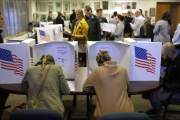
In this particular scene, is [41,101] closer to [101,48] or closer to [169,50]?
[101,48]

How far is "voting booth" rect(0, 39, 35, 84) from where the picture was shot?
83.0 inches

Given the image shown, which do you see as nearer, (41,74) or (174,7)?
(41,74)

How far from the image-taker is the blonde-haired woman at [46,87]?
1.81m

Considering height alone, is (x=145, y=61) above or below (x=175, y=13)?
below

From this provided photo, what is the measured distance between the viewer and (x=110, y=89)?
70.6 inches

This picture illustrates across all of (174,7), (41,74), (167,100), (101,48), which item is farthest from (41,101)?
(174,7)

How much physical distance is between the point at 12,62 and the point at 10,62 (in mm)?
21

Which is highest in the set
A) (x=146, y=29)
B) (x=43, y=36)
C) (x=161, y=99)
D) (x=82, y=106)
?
(x=146, y=29)

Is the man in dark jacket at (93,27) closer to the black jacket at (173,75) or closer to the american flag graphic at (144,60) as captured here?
the black jacket at (173,75)

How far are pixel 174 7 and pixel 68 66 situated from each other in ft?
40.4

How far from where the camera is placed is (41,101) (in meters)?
1.82

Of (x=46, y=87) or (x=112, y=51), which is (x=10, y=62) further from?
(x=112, y=51)

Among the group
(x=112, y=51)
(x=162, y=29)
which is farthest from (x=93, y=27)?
(x=112, y=51)

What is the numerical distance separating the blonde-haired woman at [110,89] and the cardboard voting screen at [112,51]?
39 cm
